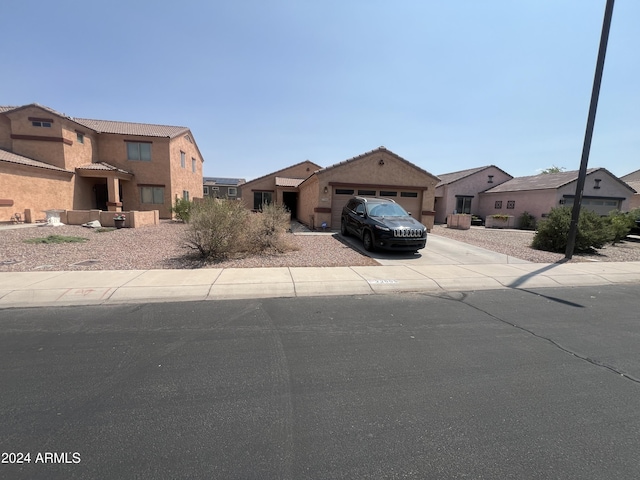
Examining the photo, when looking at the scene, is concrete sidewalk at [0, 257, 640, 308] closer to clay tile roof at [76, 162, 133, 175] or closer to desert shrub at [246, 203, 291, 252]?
desert shrub at [246, 203, 291, 252]

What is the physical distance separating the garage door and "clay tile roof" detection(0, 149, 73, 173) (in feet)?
56.4

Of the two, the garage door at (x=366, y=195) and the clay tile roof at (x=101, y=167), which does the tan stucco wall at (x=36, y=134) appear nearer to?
the clay tile roof at (x=101, y=167)

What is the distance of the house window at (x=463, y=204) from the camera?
28.2 m

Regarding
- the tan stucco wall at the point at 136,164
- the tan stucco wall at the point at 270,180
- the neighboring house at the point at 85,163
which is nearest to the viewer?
the neighboring house at the point at 85,163

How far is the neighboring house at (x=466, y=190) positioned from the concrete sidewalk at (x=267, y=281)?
786 inches

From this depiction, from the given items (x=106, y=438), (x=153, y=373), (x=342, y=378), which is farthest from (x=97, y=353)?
(x=342, y=378)

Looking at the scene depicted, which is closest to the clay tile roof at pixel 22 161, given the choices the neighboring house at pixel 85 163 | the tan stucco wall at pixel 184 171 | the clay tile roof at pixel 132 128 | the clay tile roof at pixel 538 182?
the neighboring house at pixel 85 163

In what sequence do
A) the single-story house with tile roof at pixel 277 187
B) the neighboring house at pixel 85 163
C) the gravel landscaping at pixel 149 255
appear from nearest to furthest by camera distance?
the gravel landscaping at pixel 149 255
the neighboring house at pixel 85 163
the single-story house with tile roof at pixel 277 187

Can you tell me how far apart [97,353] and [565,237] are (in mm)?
14550

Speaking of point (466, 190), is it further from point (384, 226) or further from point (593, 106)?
point (384, 226)

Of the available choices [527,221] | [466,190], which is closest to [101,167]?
[466,190]

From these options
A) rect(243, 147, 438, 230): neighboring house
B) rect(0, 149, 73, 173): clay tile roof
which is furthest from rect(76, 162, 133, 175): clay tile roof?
rect(243, 147, 438, 230): neighboring house

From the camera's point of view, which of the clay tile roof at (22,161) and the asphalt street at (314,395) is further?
the clay tile roof at (22,161)

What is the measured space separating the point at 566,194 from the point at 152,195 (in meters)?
32.5
